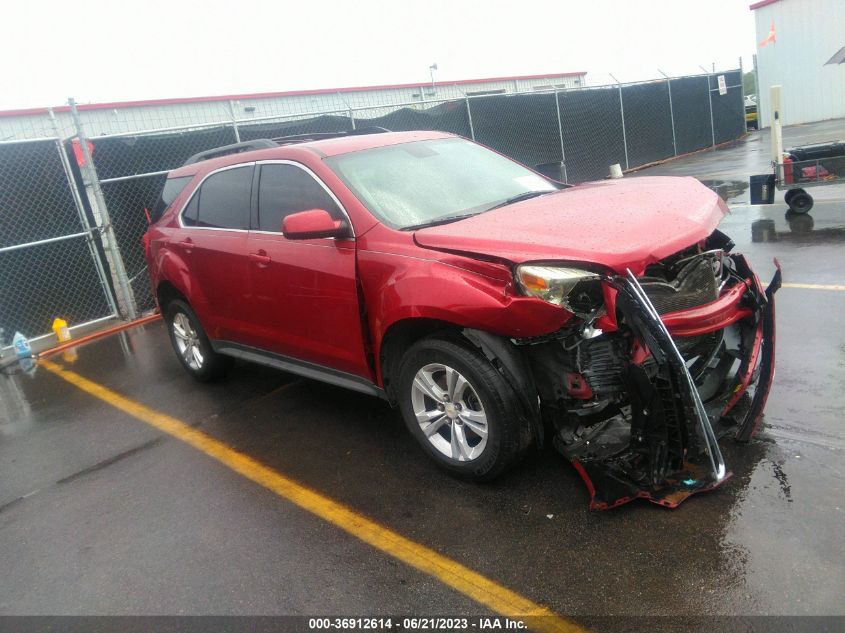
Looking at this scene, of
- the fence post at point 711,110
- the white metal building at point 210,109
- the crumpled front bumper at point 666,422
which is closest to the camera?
the crumpled front bumper at point 666,422

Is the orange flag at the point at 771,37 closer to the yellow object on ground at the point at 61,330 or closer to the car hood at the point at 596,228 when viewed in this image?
the car hood at the point at 596,228

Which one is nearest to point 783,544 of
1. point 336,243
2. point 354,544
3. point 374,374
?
point 354,544

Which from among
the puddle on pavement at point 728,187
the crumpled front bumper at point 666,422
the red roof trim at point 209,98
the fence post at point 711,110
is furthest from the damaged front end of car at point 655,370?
the fence post at point 711,110

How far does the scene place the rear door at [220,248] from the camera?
15.8ft

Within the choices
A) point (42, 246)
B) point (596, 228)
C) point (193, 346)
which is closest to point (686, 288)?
point (596, 228)

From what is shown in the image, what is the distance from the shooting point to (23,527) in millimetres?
3875

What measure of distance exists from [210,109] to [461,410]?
17783mm

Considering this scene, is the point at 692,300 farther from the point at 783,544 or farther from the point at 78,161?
the point at 78,161

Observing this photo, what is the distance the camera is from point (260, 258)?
4539 mm

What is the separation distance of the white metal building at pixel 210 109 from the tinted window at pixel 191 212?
22.0 ft

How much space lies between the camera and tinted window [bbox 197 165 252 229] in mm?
4809

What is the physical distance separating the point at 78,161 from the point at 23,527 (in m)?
6.05

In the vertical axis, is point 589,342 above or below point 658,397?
above

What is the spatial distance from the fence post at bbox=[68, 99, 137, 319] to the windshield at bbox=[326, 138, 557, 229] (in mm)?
5615
